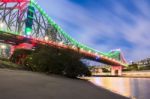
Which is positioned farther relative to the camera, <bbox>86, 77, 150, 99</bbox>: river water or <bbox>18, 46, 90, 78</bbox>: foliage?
<bbox>18, 46, 90, 78</bbox>: foliage

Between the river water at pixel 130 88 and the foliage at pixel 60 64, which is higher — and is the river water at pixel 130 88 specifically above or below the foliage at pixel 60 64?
below

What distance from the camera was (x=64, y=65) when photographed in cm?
2672

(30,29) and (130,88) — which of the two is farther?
(30,29)

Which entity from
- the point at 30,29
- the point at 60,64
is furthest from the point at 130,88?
the point at 30,29

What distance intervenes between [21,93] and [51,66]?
56.6 feet

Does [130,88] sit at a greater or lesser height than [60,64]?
lesser

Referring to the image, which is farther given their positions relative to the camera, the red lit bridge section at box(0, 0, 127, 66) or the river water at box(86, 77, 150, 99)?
the red lit bridge section at box(0, 0, 127, 66)

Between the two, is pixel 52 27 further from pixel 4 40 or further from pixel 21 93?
pixel 21 93

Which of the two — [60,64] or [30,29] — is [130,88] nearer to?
[60,64]

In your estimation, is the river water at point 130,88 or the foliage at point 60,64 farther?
the foliage at point 60,64

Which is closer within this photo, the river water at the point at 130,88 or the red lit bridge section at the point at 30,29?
the river water at the point at 130,88

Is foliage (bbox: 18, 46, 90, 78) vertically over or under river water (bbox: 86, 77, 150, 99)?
over

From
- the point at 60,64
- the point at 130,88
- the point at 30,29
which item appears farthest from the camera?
the point at 30,29

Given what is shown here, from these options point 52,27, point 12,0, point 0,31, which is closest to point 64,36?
point 52,27
